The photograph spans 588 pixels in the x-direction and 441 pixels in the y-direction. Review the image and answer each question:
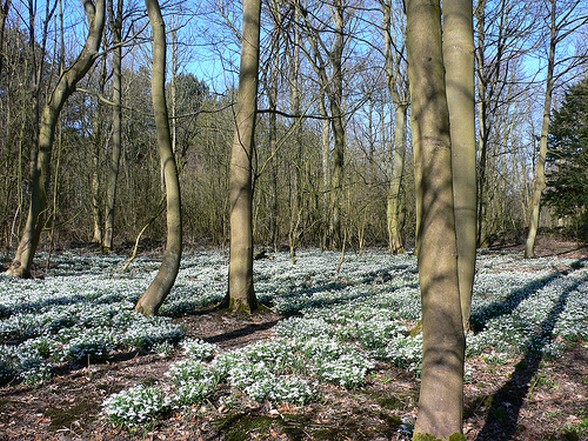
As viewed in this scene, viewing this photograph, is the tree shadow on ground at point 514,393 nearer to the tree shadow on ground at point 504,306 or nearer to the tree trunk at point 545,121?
the tree shadow on ground at point 504,306

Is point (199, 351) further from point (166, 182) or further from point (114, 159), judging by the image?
point (114, 159)

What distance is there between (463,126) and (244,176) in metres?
4.05

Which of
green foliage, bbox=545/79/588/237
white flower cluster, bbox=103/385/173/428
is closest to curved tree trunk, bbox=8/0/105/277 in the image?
white flower cluster, bbox=103/385/173/428

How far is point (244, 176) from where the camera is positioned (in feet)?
28.8

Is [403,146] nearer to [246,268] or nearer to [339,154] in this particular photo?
[339,154]

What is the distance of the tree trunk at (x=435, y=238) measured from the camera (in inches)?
122

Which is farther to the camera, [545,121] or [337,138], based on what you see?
[337,138]

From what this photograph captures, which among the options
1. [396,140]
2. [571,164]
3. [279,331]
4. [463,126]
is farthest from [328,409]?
[571,164]

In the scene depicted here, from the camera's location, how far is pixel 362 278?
43.4 ft

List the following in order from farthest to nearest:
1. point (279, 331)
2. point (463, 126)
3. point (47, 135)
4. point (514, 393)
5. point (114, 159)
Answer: point (114, 159) < point (47, 135) < point (279, 331) < point (463, 126) < point (514, 393)

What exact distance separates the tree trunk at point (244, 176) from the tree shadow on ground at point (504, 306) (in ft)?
13.6

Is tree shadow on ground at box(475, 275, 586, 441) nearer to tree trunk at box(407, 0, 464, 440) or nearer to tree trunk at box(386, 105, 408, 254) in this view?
tree trunk at box(407, 0, 464, 440)

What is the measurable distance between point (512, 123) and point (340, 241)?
2722cm

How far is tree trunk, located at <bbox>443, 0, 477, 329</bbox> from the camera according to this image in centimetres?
668
